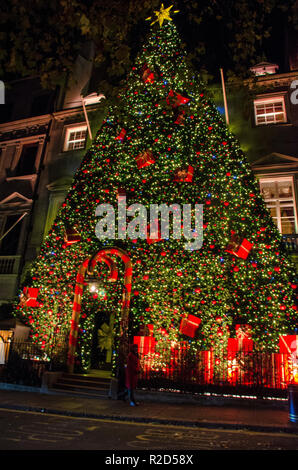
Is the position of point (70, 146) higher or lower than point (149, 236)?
higher

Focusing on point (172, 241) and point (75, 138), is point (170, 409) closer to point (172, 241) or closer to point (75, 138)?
point (172, 241)

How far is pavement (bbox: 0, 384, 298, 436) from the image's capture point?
6707 mm

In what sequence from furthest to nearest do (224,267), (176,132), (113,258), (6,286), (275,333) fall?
(6,286) → (176,132) → (113,258) → (224,267) → (275,333)

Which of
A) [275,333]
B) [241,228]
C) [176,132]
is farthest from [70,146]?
[275,333]

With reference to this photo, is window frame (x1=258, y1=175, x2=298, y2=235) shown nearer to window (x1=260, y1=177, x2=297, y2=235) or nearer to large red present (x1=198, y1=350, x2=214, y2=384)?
window (x1=260, y1=177, x2=297, y2=235)

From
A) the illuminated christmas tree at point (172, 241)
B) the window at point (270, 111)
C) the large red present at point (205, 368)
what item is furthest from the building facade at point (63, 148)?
the large red present at point (205, 368)

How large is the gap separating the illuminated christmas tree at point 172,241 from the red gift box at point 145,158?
0.16ft

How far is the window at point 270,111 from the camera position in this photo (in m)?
16.1

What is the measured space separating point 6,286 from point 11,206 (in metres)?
4.88

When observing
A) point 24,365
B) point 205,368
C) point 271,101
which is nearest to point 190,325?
point 205,368

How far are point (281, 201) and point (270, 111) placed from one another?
5138mm

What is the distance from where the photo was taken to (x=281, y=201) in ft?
48.4

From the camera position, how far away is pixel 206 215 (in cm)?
1197

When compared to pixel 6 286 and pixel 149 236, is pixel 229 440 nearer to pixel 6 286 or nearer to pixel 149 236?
pixel 149 236
